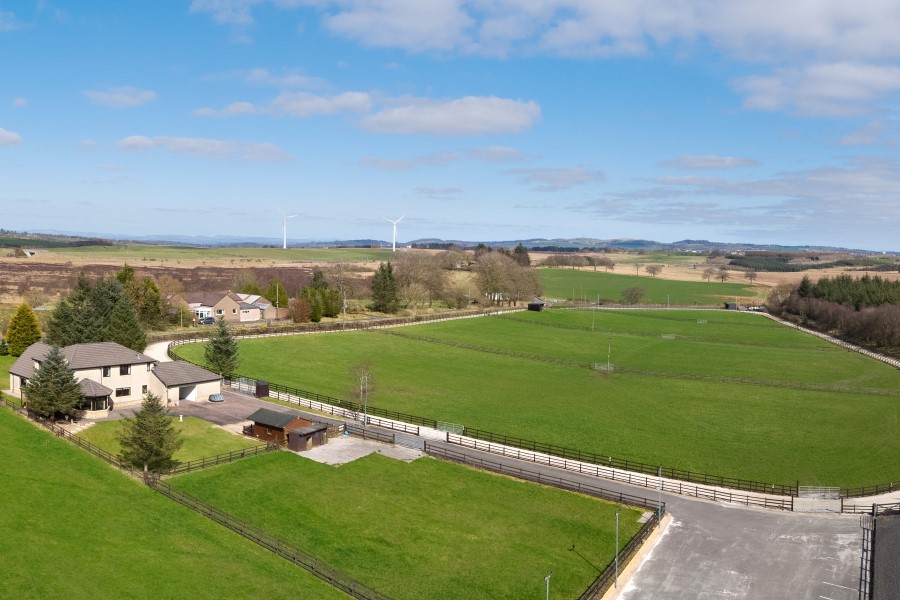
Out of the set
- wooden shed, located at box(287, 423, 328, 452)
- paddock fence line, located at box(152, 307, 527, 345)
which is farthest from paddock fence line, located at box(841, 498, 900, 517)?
paddock fence line, located at box(152, 307, 527, 345)

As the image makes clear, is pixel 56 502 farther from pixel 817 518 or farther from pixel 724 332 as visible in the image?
pixel 724 332

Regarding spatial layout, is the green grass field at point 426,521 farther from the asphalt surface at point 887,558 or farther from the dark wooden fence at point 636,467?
the asphalt surface at point 887,558

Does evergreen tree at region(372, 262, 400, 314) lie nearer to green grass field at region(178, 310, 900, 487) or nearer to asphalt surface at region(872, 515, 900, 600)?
green grass field at region(178, 310, 900, 487)

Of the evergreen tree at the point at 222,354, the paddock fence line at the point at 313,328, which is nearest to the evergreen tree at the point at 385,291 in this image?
the paddock fence line at the point at 313,328

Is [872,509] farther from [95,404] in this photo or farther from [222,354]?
[95,404]

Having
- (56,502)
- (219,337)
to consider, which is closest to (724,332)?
(219,337)
